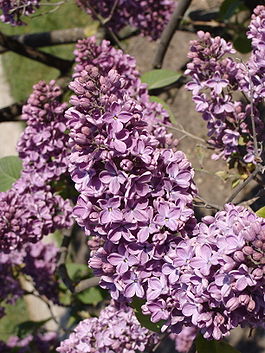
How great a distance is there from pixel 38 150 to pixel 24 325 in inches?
76.6

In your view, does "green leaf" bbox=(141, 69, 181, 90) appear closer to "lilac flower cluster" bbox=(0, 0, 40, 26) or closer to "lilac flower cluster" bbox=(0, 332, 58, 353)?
"lilac flower cluster" bbox=(0, 0, 40, 26)

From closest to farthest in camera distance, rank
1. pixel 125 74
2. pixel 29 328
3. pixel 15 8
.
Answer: pixel 125 74
pixel 15 8
pixel 29 328

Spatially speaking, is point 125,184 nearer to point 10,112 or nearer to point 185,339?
point 185,339

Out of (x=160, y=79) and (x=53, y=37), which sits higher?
(x=160, y=79)

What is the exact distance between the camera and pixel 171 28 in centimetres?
298

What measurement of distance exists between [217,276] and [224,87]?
75 centimetres

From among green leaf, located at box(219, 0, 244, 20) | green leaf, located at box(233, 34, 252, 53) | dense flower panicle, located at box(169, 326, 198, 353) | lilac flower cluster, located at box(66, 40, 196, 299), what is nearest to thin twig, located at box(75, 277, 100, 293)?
dense flower panicle, located at box(169, 326, 198, 353)

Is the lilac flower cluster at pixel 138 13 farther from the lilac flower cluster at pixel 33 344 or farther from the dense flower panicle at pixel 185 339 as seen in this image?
the lilac flower cluster at pixel 33 344

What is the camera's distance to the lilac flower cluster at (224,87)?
1.76m

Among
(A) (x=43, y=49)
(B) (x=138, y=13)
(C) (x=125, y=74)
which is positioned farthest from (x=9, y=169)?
(A) (x=43, y=49)

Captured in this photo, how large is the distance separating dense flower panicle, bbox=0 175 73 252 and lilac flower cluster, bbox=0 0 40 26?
2.94 feet

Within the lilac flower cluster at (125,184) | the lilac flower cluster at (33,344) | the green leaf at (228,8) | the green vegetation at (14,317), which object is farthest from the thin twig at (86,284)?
the green vegetation at (14,317)

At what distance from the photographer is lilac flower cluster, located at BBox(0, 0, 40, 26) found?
2.56 meters

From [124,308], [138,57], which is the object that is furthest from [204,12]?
[124,308]
